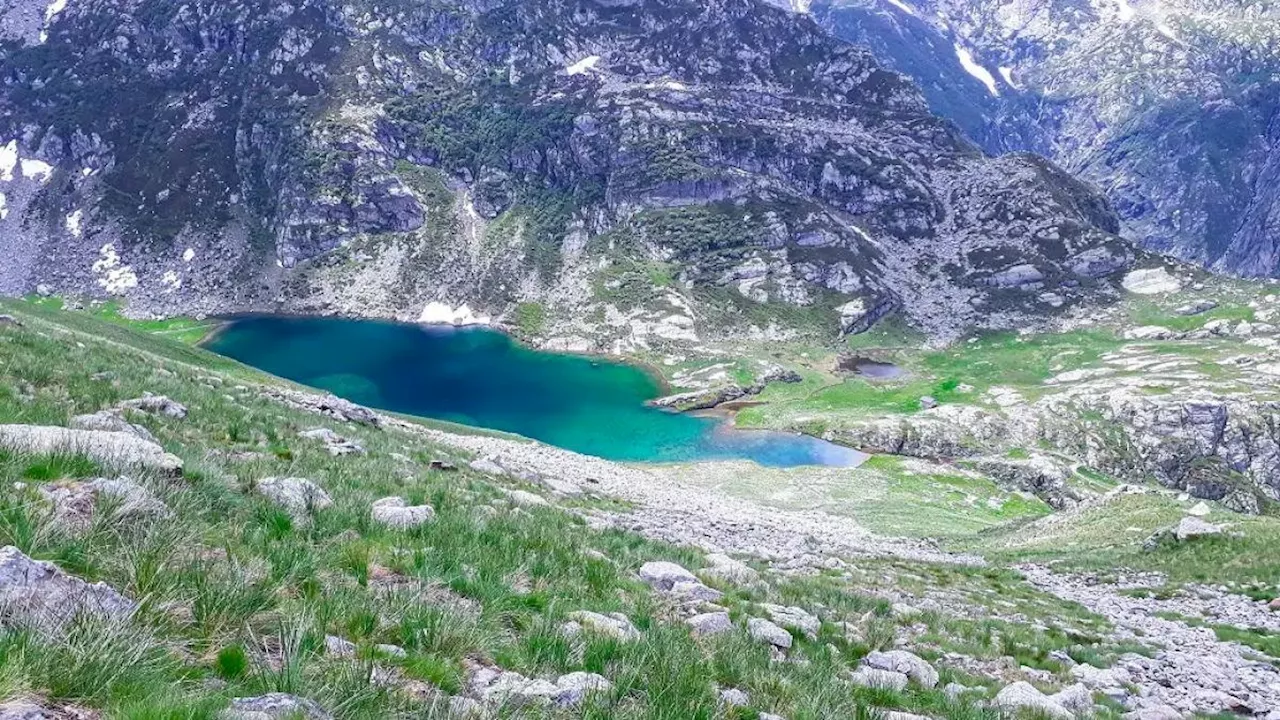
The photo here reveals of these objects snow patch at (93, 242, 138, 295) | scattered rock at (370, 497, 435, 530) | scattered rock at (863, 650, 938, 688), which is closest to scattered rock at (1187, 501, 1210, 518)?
scattered rock at (863, 650, 938, 688)

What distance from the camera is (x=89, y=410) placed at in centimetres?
1232

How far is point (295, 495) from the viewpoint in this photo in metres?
8.35

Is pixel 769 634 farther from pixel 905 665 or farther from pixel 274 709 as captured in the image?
pixel 274 709

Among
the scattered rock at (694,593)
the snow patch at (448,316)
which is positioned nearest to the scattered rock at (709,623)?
the scattered rock at (694,593)

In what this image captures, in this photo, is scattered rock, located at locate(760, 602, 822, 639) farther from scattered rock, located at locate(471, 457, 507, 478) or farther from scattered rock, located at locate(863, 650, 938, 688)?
scattered rock, located at locate(471, 457, 507, 478)

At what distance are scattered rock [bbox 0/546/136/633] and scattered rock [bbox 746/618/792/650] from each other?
20.7 ft

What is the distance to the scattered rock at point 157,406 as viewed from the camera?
1404 cm

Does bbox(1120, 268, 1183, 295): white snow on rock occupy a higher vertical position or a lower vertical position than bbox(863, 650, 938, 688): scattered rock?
higher

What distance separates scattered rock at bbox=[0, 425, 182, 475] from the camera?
6.86 metres

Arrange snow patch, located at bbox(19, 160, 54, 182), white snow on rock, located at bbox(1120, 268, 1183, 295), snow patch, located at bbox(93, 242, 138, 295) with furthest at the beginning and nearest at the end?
snow patch, located at bbox(19, 160, 54, 182) → snow patch, located at bbox(93, 242, 138, 295) → white snow on rock, located at bbox(1120, 268, 1183, 295)

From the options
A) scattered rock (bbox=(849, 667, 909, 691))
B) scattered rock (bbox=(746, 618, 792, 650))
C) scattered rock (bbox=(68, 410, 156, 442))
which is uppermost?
scattered rock (bbox=(68, 410, 156, 442))

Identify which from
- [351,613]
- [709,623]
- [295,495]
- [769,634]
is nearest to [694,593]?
[769,634]

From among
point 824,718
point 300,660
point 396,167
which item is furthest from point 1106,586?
point 396,167

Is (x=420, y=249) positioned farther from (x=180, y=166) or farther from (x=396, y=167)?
(x=180, y=166)
